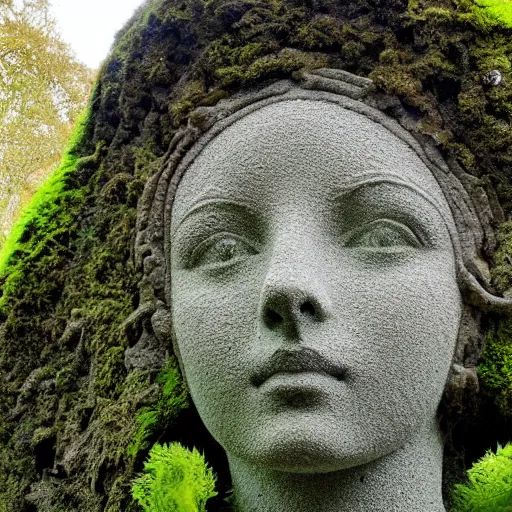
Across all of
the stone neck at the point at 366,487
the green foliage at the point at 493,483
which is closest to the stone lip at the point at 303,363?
the stone neck at the point at 366,487

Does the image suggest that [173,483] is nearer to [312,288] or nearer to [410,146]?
[312,288]

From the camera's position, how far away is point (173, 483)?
1861mm

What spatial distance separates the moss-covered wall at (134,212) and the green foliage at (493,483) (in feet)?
0.64

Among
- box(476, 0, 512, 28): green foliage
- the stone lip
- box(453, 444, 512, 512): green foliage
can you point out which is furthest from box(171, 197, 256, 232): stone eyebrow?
box(476, 0, 512, 28): green foliage

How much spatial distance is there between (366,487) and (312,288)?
0.61 metres

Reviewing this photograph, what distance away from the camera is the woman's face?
159 centimetres

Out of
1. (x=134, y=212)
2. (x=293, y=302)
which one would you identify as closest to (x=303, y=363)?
(x=293, y=302)

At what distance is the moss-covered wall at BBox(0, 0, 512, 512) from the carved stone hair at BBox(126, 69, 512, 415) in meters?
0.05

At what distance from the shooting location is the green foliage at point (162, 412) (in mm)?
2105

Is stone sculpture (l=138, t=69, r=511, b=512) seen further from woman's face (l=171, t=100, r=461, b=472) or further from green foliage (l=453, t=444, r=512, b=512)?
green foliage (l=453, t=444, r=512, b=512)

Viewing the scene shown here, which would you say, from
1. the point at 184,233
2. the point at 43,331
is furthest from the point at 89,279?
the point at 184,233

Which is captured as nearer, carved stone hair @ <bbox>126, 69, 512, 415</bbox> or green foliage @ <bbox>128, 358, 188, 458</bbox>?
carved stone hair @ <bbox>126, 69, 512, 415</bbox>

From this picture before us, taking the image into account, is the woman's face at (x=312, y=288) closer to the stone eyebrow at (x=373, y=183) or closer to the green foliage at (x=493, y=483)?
the stone eyebrow at (x=373, y=183)

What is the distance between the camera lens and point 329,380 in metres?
1.59
